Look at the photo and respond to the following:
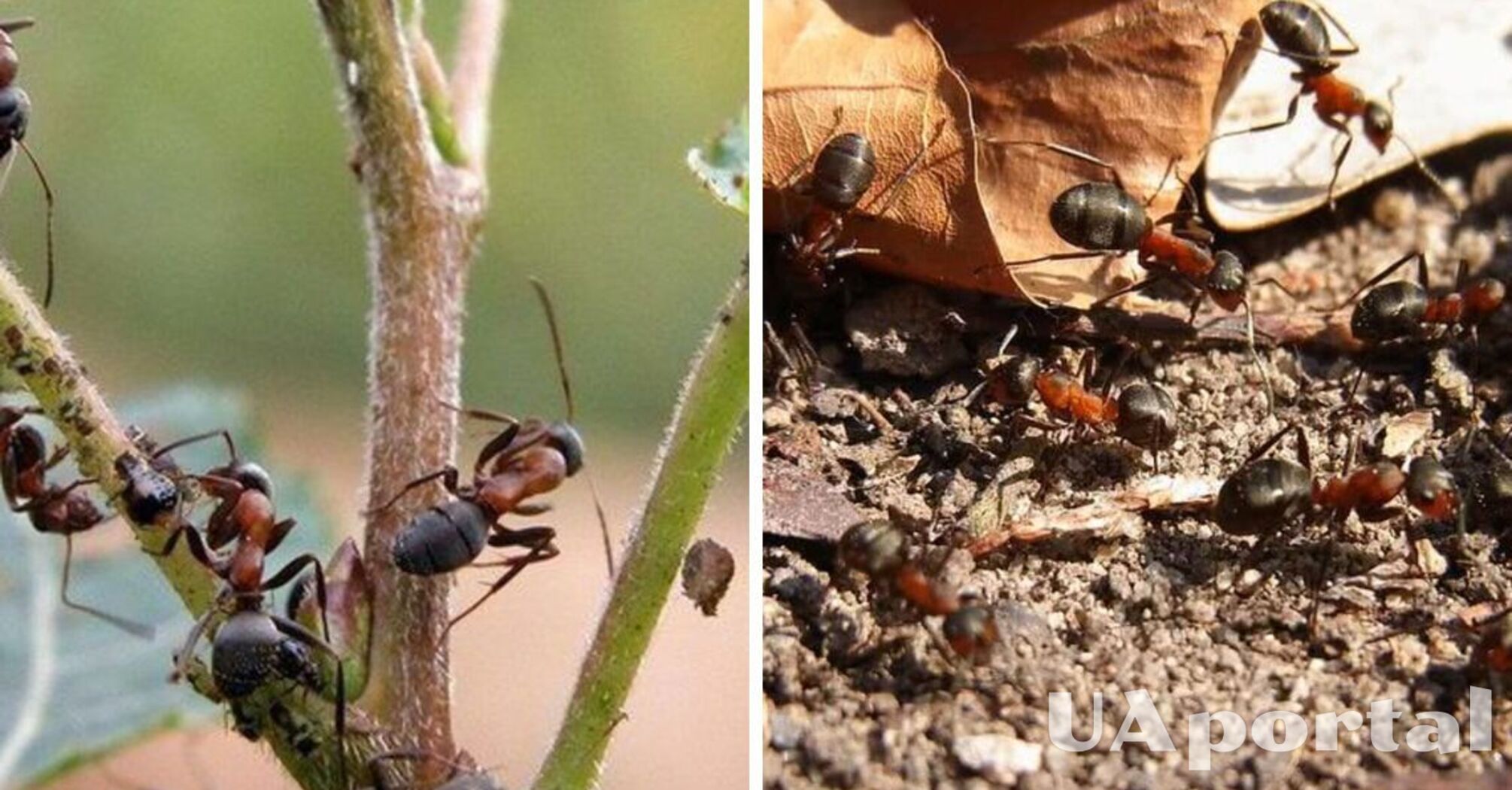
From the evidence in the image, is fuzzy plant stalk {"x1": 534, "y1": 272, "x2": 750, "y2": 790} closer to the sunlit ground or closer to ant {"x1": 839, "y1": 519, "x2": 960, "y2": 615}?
ant {"x1": 839, "y1": 519, "x2": 960, "y2": 615}

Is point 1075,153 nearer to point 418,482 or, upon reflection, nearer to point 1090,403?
point 1090,403

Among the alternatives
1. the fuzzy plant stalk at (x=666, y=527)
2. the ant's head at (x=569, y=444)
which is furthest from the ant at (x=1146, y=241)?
the fuzzy plant stalk at (x=666, y=527)

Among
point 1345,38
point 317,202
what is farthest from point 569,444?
point 317,202

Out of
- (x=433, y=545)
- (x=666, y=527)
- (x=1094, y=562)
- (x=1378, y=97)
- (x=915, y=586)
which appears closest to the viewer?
(x=666, y=527)

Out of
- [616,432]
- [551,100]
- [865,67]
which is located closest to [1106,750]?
[865,67]

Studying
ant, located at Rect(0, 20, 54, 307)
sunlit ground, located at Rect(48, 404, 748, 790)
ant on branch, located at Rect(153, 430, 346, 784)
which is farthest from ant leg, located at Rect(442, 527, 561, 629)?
sunlit ground, located at Rect(48, 404, 748, 790)

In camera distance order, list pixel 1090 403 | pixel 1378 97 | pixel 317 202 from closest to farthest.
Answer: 1. pixel 1090 403
2. pixel 1378 97
3. pixel 317 202
